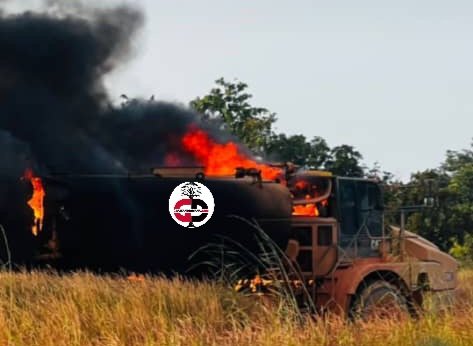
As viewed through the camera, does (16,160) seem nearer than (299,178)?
Yes

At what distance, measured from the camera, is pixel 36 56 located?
52.2ft

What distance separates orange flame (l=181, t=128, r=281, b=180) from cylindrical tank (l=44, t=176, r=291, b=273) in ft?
3.91

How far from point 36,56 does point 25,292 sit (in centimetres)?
642

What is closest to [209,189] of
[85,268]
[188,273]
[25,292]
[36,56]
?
[188,273]

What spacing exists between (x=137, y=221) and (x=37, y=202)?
1.32 m

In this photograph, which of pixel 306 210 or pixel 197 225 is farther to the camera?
pixel 306 210

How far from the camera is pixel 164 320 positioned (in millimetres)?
9156

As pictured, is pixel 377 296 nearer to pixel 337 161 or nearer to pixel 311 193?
pixel 311 193

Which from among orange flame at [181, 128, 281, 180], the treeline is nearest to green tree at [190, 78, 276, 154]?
the treeline

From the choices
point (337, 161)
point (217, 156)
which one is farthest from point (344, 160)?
point (217, 156)

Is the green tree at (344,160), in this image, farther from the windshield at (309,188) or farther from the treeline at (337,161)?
the windshield at (309,188)

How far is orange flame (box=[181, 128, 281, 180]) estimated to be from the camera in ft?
47.7

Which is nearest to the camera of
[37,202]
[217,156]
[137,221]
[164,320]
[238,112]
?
[164,320]

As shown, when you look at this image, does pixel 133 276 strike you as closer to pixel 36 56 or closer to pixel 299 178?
pixel 299 178
